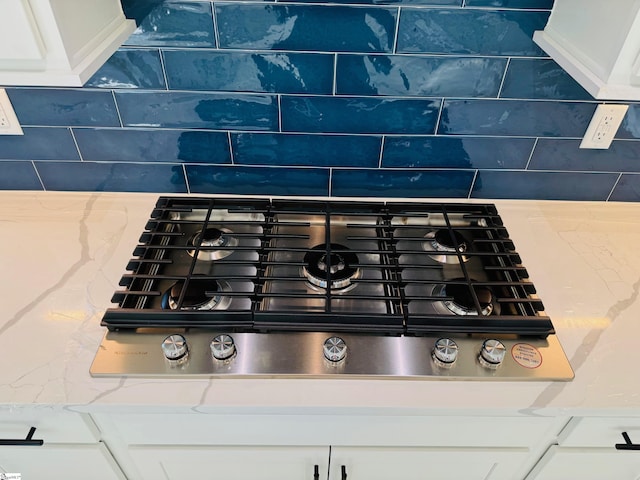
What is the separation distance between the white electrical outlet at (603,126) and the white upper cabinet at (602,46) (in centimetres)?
29

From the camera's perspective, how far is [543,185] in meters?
1.30

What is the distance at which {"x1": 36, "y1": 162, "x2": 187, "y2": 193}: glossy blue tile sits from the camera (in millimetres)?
1263

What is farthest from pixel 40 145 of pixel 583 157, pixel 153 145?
pixel 583 157

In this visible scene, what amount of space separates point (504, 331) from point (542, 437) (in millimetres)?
236

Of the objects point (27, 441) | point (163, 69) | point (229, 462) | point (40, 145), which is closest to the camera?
point (27, 441)

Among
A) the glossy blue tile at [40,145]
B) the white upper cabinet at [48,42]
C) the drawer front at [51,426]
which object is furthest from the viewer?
the glossy blue tile at [40,145]

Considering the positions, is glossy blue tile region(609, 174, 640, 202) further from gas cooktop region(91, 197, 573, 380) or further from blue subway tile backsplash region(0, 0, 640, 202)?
gas cooktop region(91, 197, 573, 380)

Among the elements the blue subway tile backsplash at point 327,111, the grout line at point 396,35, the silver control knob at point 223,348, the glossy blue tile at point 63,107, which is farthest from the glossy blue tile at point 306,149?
the silver control knob at point 223,348

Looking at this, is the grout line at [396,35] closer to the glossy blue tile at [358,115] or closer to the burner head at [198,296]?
the glossy blue tile at [358,115]

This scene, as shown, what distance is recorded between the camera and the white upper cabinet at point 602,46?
798 millimetres

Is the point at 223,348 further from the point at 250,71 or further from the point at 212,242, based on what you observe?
the point at 250,71

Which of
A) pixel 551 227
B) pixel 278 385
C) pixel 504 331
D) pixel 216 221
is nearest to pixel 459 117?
pixel 551 227

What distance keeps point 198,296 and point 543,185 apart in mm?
971

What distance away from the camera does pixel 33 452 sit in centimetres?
96
